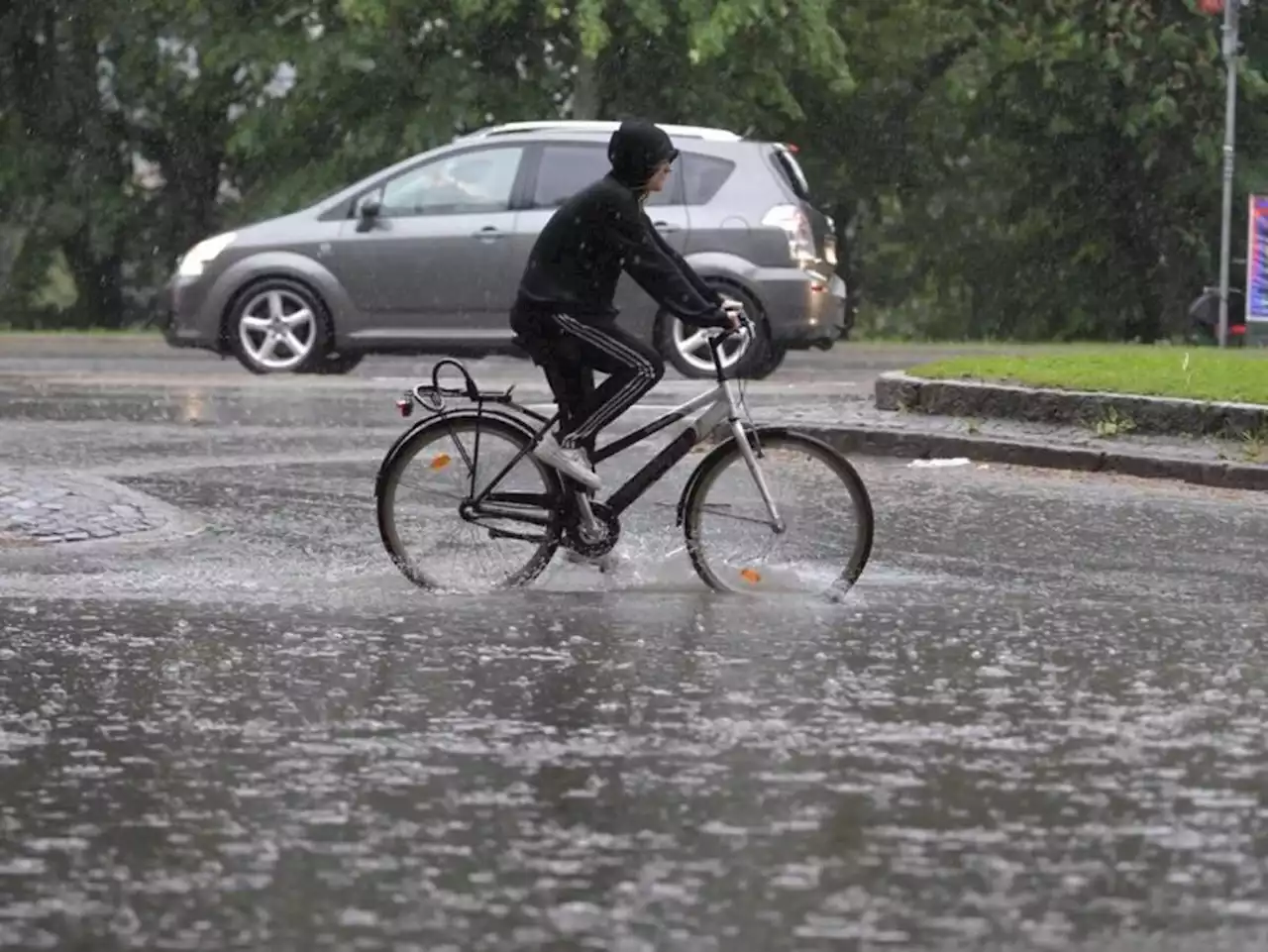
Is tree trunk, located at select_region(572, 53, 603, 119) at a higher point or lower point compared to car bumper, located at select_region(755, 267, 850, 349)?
higher

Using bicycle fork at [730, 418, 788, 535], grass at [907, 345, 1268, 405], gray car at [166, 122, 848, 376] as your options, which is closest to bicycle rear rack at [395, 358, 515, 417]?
bicycle fork at [730, 418, 788, 535]

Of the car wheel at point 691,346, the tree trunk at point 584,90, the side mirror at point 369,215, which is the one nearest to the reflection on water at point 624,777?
the car wheel at point 691,346

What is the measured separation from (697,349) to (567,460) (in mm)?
11040

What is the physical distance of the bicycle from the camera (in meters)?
10.9

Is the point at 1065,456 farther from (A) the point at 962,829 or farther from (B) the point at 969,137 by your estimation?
(B) the point at 969,137

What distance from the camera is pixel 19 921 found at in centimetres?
605

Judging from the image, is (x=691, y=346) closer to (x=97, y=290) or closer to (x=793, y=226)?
(x=793, y=226)

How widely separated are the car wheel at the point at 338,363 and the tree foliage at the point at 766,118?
35.1ft

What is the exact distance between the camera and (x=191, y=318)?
22750 millimetres

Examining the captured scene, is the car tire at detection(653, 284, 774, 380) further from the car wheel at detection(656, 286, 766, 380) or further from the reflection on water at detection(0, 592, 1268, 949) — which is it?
the reflection on water at detection(0, 592, 1268, 949)

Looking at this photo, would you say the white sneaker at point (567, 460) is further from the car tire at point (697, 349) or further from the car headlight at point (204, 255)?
the car headlight at point (204, 255)

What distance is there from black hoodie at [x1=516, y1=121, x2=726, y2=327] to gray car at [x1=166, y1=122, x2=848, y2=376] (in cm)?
1144

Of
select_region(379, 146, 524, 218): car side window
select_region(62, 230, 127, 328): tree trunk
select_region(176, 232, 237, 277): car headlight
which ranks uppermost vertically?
select_region(379, 146, 524, 218): car side window

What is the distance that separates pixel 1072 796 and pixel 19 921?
242 cm
